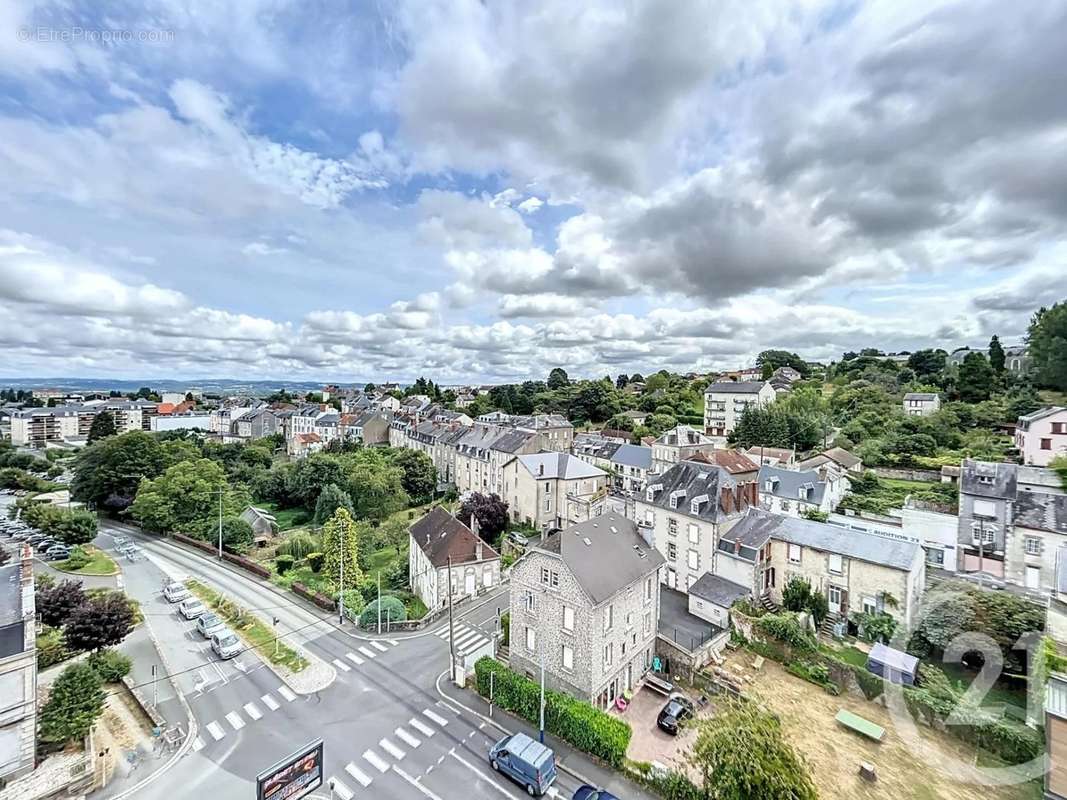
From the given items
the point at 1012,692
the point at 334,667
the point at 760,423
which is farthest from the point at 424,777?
the point at 760,423

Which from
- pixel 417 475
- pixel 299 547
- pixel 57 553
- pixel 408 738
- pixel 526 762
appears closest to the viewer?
pixel 526 762

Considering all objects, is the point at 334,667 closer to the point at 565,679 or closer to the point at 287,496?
the point at 565,679

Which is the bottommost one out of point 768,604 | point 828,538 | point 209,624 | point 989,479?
point 209,624

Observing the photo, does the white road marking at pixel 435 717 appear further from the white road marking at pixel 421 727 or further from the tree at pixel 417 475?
the tree at pixel 417 475

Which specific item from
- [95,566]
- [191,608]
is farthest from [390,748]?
[95,566]

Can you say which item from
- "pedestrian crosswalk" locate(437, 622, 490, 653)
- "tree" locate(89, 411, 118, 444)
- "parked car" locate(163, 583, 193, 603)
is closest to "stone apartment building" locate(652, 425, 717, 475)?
"pedestrian crosswalk" locate(437, 622, 490, 653)

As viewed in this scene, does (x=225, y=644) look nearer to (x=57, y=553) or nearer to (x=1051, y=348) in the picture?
(x=57, y=553)
